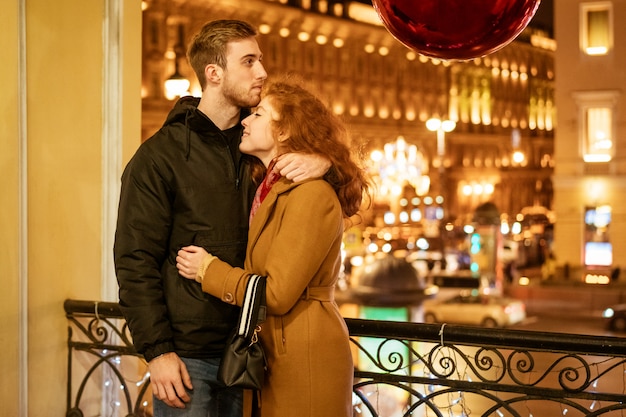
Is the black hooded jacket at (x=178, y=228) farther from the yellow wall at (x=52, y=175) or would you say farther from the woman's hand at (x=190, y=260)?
the yellow wall at (x=52, y=175)

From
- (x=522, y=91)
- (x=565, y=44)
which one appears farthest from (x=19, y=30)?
(x=522, y=91)

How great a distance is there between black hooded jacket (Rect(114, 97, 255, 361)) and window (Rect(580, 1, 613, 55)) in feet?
114

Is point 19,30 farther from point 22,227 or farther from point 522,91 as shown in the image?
point 522,91

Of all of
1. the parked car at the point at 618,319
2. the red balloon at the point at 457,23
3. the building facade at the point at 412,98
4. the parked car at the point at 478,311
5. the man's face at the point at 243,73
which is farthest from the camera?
the building facade at the point at 412,98

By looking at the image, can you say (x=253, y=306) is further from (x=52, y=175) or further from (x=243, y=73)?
(x=52, y=175)

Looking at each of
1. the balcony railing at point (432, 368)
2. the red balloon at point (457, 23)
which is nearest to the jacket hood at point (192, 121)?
the red balloon at point (457, 23)

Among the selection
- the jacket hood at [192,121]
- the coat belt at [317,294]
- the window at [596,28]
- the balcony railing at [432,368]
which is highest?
the window at [596,28]

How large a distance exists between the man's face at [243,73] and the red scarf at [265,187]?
0.92ft

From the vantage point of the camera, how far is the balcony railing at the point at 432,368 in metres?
3.90

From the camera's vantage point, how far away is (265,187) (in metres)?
3.19

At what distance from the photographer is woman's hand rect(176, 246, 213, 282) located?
10.2ft

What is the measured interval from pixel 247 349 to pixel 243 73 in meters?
0.93

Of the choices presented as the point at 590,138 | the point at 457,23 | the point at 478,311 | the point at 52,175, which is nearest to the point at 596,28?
the point at 590,138

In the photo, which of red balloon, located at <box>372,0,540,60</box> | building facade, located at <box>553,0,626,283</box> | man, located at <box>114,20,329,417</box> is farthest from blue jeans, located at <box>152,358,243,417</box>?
building facade, located at <box>553,0,626,283</box>
